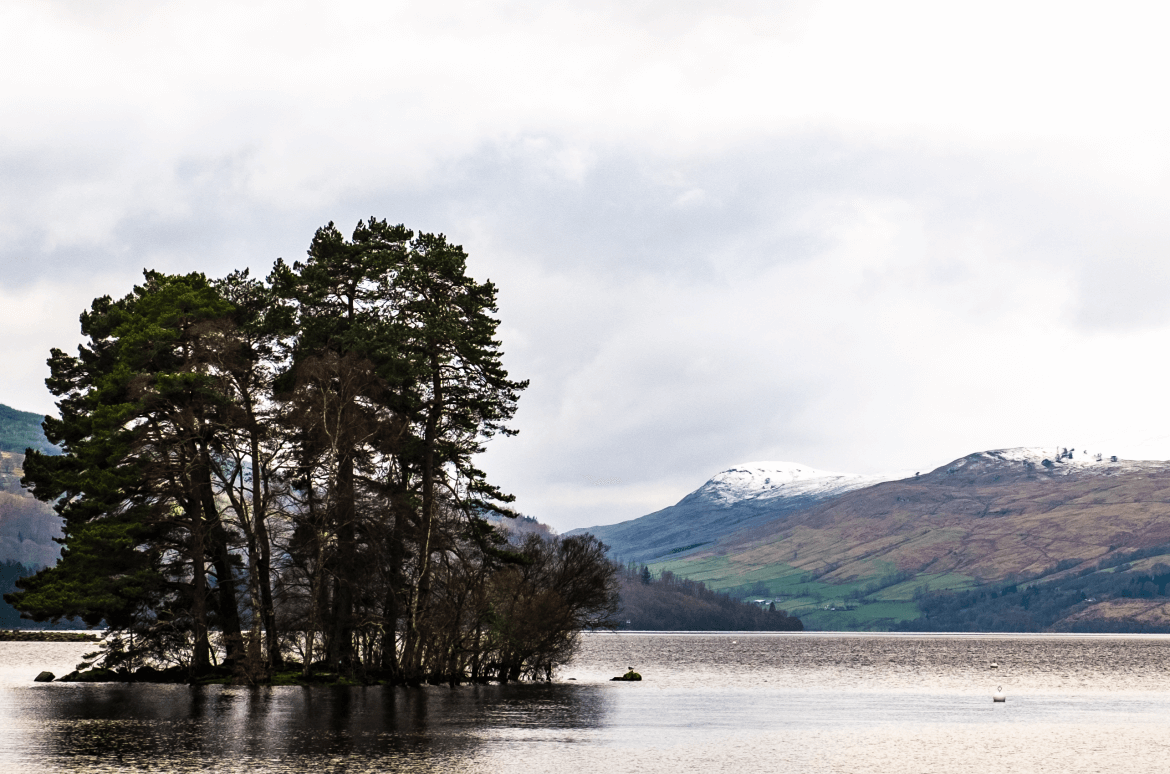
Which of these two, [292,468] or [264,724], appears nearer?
[264,724]

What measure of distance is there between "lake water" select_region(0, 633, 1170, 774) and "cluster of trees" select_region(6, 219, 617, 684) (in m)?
5.15

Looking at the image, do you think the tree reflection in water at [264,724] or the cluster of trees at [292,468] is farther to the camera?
the cluster of trees at [292,468]

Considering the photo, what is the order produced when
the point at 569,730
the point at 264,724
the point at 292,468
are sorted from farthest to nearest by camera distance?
1. the point at 292,468
2. the point at 569,730
3. the point at 264,724

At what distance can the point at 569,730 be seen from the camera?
57.9 metres

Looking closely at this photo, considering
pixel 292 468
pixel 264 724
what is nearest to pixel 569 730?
pixel 264 724

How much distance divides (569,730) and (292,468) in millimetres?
29891

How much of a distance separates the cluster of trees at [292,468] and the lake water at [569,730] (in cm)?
515

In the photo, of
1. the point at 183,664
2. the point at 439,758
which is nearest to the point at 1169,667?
the point at 183,664

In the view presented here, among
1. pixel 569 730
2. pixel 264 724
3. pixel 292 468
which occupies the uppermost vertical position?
pixel 292 468

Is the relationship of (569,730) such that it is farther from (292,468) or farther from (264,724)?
(292,468)

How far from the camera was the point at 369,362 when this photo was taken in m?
79.3

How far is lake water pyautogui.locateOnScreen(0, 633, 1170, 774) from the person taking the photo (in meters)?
43.6

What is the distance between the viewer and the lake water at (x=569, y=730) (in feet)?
143

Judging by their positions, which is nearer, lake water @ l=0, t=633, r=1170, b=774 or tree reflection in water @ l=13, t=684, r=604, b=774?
tree reflection in water @ l=13, t=684, r=604, b=774
